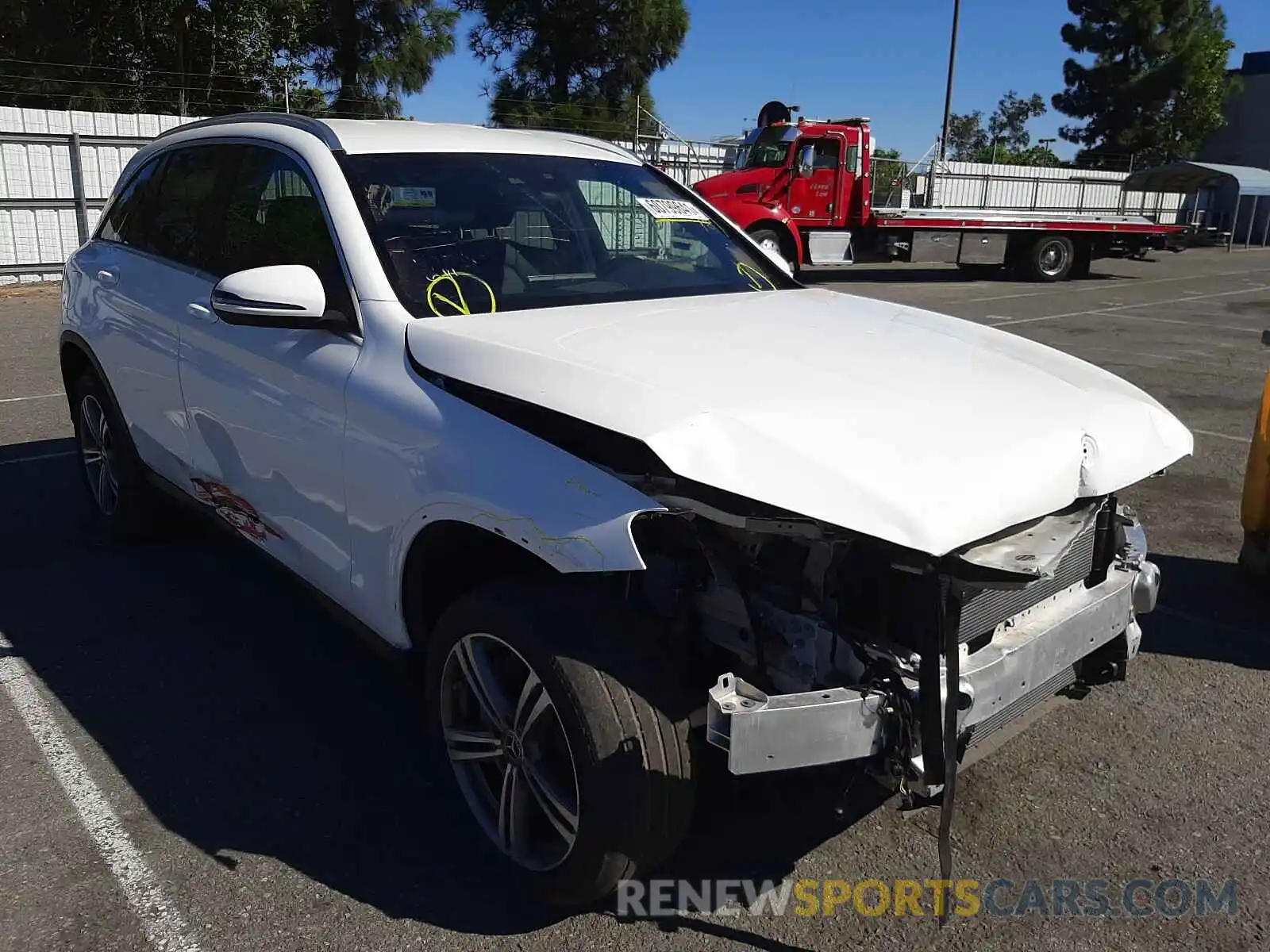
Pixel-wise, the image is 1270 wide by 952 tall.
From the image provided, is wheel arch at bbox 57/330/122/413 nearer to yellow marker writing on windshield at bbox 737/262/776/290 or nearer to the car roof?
the car roof

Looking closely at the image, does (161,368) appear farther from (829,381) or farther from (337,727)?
(829,381)

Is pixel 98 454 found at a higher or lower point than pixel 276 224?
lower

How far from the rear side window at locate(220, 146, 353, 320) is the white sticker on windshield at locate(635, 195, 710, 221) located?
1.27 metres

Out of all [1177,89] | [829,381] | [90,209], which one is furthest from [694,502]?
[1177,89]

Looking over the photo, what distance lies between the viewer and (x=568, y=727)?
234cm

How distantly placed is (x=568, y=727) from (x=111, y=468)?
3457mm

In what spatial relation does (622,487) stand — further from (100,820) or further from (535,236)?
(100,820)

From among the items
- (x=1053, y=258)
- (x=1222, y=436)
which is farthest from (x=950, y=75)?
(x=1222, y=436)

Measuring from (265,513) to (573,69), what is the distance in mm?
38383

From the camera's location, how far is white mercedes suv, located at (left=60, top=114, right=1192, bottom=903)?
2.24m

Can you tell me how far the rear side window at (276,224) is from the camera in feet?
10.3

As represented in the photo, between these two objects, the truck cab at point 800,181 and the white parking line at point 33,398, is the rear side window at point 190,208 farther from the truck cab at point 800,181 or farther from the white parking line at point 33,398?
the truck cab at point 800,181

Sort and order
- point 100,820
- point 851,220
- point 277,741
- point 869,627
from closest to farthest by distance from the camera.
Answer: point 869,627, point 100,820, point 277,741, point 851,220

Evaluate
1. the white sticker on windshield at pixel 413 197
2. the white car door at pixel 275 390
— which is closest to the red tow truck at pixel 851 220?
the white car door at pixel 275 390
